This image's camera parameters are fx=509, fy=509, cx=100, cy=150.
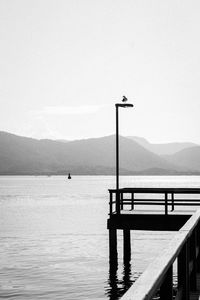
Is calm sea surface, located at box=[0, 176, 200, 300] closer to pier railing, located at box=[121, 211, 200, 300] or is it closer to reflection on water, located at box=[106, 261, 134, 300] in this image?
reflection on water, located at box=[106, 261, 134, 300]

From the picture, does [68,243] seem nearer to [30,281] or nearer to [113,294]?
[30,281]

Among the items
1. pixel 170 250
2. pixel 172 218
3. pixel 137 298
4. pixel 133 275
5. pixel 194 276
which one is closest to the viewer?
pixel 137 298

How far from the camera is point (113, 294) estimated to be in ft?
62.0

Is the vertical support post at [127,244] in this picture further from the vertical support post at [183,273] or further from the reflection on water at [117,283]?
the vertical support post at [183,273]

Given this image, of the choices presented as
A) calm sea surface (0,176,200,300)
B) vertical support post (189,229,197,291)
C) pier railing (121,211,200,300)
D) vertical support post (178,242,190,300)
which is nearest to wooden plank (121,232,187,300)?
pier railing (121,211,200,300)

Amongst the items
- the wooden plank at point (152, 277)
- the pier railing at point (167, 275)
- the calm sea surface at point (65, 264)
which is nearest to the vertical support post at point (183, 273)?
the pier railing at point (167, 275)

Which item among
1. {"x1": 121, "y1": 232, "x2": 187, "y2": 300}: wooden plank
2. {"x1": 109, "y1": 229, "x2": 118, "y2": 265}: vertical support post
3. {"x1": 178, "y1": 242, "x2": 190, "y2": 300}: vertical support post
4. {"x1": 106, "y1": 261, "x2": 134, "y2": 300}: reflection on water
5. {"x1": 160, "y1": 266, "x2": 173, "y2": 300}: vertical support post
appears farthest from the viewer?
{"x1": 109, "y1": 229, "x2": 118, "y2": 265}: vertical support post

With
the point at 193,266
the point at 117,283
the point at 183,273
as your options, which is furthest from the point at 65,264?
the point at 183,273

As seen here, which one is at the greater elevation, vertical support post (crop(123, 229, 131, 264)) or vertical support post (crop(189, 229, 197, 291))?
vertical support post (crop(189, 229, 197, 291))

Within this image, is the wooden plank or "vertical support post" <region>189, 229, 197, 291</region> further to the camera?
"vertical support post" <region>189, 229, 197, 291</region>

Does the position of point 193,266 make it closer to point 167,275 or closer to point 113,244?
point 167,275

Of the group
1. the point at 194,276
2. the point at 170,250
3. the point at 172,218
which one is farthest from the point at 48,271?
the point at 170,250

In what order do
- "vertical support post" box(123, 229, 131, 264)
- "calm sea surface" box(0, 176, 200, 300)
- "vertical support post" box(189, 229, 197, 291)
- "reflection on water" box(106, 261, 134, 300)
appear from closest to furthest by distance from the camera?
1. "vertical support post" box(189, 229, 197, 291)
2. "reflection on water" box(106, 261, 134, 300)
3. "calm sea surface" box(0, 176, 200, 300)
4. "vertical support post" box(123, 229, 131, 264)

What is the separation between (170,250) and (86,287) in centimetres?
1617
